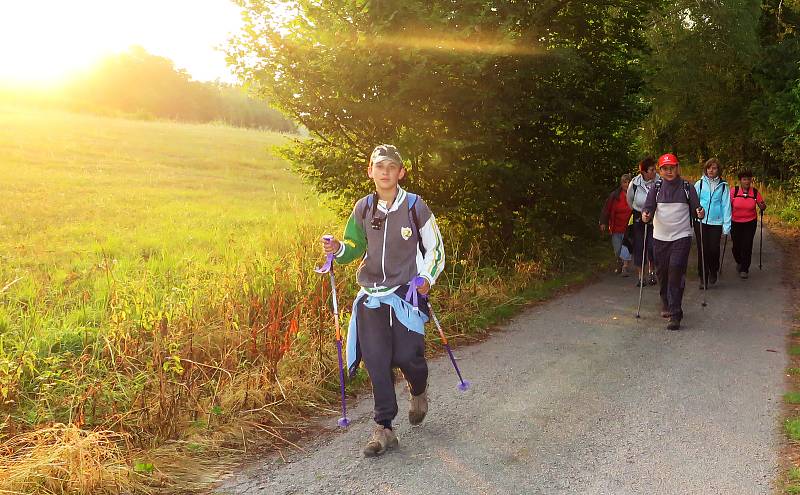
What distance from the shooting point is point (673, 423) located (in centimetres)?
537

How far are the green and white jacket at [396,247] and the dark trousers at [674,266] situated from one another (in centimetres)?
511

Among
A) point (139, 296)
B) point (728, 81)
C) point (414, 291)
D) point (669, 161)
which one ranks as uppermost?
point (728, 81)

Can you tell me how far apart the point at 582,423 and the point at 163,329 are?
11.6 ft

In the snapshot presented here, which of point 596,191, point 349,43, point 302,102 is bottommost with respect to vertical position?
point 596,191

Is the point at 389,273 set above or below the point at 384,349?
above

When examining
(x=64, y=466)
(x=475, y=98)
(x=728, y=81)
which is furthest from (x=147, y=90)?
(x=64, y=466)

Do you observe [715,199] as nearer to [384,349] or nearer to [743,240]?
[743,240]

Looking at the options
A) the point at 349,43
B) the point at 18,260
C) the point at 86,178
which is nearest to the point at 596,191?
the point at 349,43

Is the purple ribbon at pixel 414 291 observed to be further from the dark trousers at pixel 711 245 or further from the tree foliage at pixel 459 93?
the dark trousers at pixel 711 245

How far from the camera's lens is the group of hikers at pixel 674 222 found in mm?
8734

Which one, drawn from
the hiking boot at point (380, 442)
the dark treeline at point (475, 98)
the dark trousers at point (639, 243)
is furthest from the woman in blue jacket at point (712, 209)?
the hiking boot at point (380, 442)

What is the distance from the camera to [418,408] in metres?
5.23

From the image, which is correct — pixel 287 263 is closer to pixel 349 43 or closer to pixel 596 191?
pixel 349 43

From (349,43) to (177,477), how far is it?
6396 mm
